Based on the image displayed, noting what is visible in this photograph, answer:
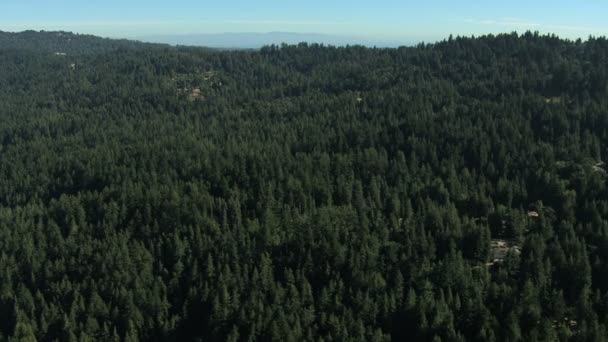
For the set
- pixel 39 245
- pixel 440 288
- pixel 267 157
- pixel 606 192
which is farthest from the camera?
pixel 267 157

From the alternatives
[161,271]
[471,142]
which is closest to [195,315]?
[161,271]

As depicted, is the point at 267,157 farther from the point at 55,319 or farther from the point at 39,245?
the point at 55,319

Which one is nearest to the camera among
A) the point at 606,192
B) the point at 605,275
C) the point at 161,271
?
the point at 605,275

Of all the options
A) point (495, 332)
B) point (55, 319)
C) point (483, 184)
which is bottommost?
point (55, 319)

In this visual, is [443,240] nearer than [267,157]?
Yes

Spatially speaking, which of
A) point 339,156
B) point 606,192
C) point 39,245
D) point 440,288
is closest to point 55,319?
point 39,245

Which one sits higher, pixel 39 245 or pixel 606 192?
pixel 606 192

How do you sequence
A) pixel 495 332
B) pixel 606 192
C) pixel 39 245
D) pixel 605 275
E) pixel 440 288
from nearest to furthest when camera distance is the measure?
pixel 495 332 < pixel 440 288 < pixel 605 275 < pixel 39 245 < pixel 606 192

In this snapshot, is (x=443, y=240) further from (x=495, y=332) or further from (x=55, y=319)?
(x=55, y=319)

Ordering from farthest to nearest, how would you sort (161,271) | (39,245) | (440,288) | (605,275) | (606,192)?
(606,192), (39,245), (161,271), (605,275), (440,288)
